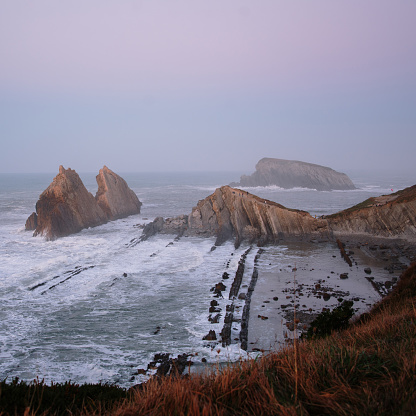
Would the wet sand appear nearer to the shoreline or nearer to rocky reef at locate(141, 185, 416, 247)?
the shoreline

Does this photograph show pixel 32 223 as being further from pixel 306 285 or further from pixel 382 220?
pixel 382 220

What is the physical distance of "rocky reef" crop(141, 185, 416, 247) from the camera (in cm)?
3771

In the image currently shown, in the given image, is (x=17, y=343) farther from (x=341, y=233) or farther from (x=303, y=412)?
(x=341, y=233)

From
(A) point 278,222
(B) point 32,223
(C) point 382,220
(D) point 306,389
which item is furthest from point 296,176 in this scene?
(D) point 306,389

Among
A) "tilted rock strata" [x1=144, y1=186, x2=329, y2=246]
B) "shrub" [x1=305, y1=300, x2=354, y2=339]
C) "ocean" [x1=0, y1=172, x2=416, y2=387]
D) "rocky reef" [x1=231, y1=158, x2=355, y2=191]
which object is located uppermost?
"rocky reef" [x1=231, y1=158, x2=355, y2=191]

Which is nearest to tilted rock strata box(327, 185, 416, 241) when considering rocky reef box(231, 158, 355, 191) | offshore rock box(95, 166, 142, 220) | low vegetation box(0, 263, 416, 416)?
offshore rock box(95, 166, 142, 220)

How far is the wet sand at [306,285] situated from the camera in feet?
58.1

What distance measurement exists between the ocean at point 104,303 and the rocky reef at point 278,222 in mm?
4389

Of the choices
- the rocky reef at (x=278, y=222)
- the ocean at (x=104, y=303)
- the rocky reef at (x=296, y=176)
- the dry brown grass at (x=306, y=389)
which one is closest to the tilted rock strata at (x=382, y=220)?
the rocky reef at (x=278, y=222)

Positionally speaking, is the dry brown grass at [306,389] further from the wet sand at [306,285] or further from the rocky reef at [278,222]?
the rocky reef at [278,222]

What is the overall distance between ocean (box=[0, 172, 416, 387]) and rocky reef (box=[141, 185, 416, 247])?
Answer: 4389mm

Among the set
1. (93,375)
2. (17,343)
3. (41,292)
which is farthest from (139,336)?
(41,292)

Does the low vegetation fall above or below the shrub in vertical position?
above

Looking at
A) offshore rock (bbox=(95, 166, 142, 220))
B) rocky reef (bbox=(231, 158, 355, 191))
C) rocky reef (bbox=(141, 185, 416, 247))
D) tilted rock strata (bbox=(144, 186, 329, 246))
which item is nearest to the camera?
rocky reef (bbox=(141, 185, 416, 247))
